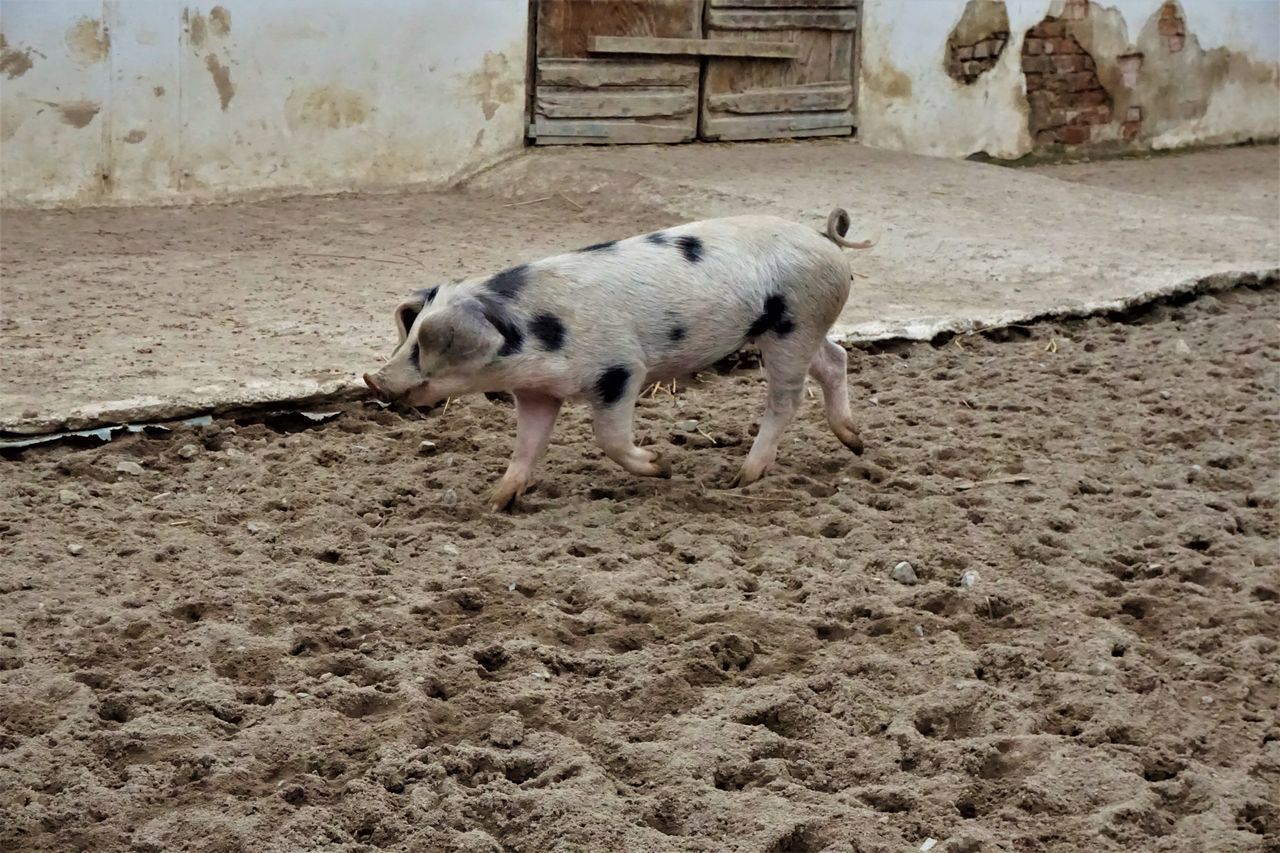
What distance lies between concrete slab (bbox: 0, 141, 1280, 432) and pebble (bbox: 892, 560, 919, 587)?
2.09m

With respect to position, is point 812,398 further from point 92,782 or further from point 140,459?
point 92,782

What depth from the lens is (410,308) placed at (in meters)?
4.20

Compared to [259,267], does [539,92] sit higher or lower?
higher

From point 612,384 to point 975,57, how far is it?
781 cm

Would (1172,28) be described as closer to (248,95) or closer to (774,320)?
(248,95)

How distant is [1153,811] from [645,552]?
1542mm

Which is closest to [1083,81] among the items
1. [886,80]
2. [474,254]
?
[886,80]

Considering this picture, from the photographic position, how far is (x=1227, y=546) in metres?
4.13

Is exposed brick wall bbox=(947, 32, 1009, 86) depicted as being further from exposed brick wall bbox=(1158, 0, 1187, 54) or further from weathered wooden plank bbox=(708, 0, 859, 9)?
exposed brick wall bbox=(1158, 0, 1187, 54)

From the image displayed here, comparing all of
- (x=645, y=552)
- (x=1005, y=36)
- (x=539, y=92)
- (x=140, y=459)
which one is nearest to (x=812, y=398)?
(x=645, y=552)

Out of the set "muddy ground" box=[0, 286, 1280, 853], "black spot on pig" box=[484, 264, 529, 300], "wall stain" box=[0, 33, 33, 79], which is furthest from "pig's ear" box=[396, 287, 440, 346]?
"wall stain" box=[0, 33, 33, 79]

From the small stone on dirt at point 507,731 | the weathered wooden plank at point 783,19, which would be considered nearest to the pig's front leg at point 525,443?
the small stone on dirt at point 507,731

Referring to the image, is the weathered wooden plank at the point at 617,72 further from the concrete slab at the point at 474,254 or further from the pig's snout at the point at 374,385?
the pig's snout at the point at 374,385

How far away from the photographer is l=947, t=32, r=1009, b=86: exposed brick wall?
10977 mm
